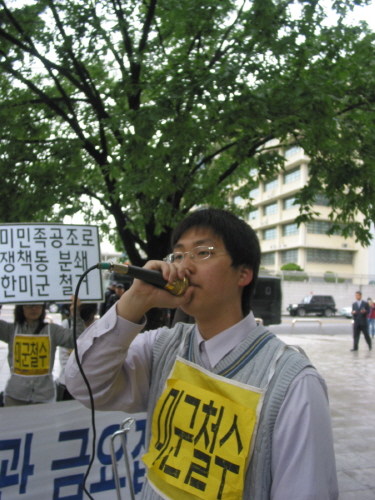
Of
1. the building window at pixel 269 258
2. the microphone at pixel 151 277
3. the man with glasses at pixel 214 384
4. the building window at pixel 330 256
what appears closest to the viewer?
the man with glasses at pixel 214 384

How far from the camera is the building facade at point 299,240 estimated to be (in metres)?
42.9

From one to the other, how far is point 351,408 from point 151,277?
22.5ft

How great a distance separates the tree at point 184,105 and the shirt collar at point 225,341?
350 centimetres

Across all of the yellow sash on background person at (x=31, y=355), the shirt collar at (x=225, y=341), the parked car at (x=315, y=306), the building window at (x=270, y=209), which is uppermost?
the building window at (x=270, y=209)

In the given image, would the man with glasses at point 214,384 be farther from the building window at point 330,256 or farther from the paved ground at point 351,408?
the building window at point 330,256

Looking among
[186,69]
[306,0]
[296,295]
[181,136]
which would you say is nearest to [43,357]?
[181,136]

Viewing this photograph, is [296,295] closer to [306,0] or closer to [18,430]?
[306,0]

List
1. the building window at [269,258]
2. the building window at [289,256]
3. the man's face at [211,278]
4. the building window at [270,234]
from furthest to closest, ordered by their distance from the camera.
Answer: the building window at [269,258], the building window at [270,234], the building window at [289,256], the man's face at [211,278]

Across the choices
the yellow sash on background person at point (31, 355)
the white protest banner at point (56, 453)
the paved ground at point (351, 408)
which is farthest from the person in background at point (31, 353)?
the paved ground at point (351, 408)

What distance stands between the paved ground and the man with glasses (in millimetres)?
3212

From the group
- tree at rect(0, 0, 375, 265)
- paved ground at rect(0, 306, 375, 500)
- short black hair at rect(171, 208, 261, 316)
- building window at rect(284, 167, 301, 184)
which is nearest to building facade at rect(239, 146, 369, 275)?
building window at rect(284, 167, 301, 184)

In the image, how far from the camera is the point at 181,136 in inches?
201

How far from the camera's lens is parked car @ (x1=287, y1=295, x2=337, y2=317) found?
3244 centimetres

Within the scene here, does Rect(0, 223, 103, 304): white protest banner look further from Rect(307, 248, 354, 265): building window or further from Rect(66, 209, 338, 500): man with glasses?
Rect(307, 248, 354, 265): building window
